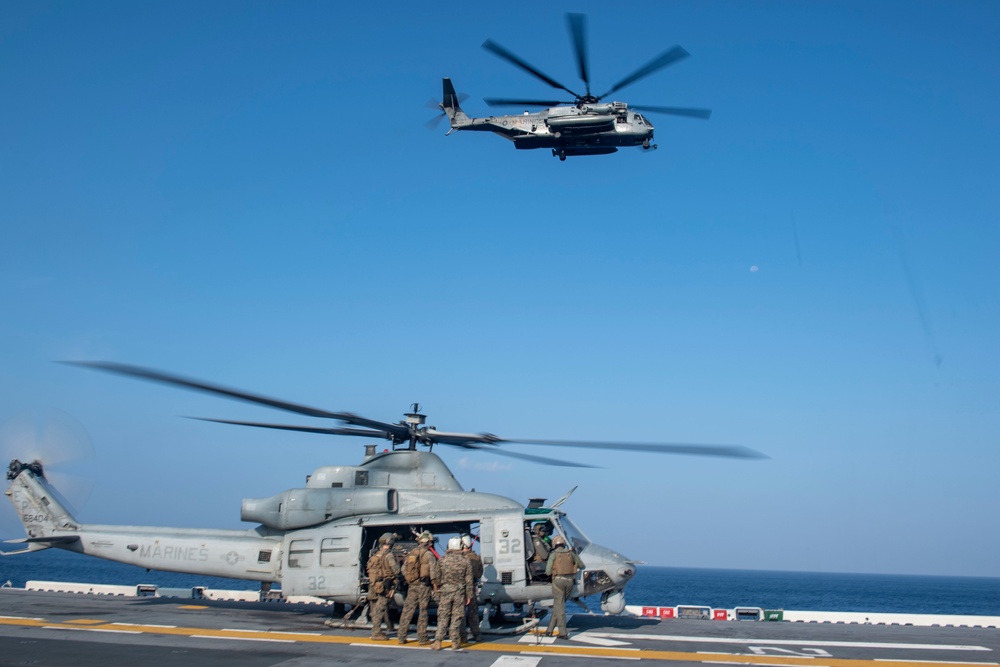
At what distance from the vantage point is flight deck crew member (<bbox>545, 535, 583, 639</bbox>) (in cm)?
1362

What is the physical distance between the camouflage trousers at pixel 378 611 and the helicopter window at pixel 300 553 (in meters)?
2.26

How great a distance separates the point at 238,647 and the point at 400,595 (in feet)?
11.0

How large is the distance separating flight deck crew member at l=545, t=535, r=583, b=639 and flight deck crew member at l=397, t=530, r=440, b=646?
2177 millimetres

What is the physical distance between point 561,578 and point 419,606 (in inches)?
100

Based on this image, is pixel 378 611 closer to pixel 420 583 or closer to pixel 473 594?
pixel 420 583

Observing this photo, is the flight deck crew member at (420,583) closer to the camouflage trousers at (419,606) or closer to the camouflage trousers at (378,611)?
the camouflage trousers at (419,606)

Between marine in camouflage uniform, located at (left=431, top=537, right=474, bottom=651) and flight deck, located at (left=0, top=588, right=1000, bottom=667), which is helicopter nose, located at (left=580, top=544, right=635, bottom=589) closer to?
flight deck, located at (left=0, top=588, right=1000, bottom=667)

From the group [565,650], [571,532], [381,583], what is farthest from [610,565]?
[381,583]

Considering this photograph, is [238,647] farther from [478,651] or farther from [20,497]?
[20,497]

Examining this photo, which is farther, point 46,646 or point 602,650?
point 602,650

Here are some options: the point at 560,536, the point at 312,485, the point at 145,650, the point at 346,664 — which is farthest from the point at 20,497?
the point at 560,536

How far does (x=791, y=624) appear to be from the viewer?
54.7 feet

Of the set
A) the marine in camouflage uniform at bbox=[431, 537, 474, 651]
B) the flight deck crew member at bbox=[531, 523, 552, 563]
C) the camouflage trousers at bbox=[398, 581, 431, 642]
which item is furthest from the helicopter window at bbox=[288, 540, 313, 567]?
the flight deck crew member at bbox=[531, 523, 552, 563]

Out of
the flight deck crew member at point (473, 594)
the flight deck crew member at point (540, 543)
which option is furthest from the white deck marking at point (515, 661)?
the flight deck crew member at point (540, 543)
